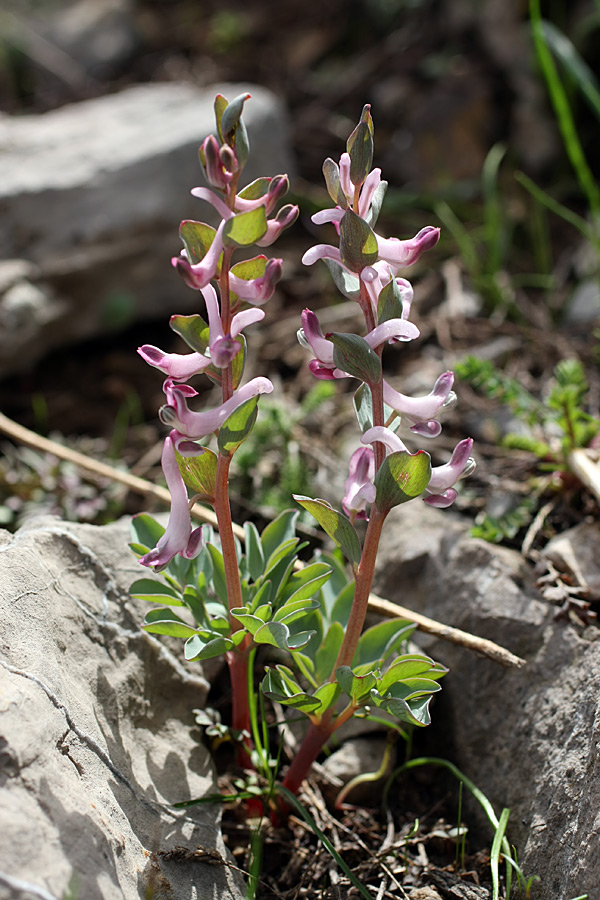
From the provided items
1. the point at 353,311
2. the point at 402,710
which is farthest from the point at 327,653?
the point at 353,311

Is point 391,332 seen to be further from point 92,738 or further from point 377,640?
point 92,738

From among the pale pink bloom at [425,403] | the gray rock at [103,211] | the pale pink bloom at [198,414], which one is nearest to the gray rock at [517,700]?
the pale pink bloom at [425,403]

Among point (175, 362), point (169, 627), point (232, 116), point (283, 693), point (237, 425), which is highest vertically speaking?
point (232, 116)

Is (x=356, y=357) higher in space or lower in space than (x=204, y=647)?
higher

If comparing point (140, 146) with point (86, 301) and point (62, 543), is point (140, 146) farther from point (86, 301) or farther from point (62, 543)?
point (62, 543)

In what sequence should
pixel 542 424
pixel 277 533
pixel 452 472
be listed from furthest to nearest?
pixel 542 424, pixel 277 533, pixel 452 472

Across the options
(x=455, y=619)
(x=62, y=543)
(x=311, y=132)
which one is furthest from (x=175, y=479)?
(x=311, y=132)
